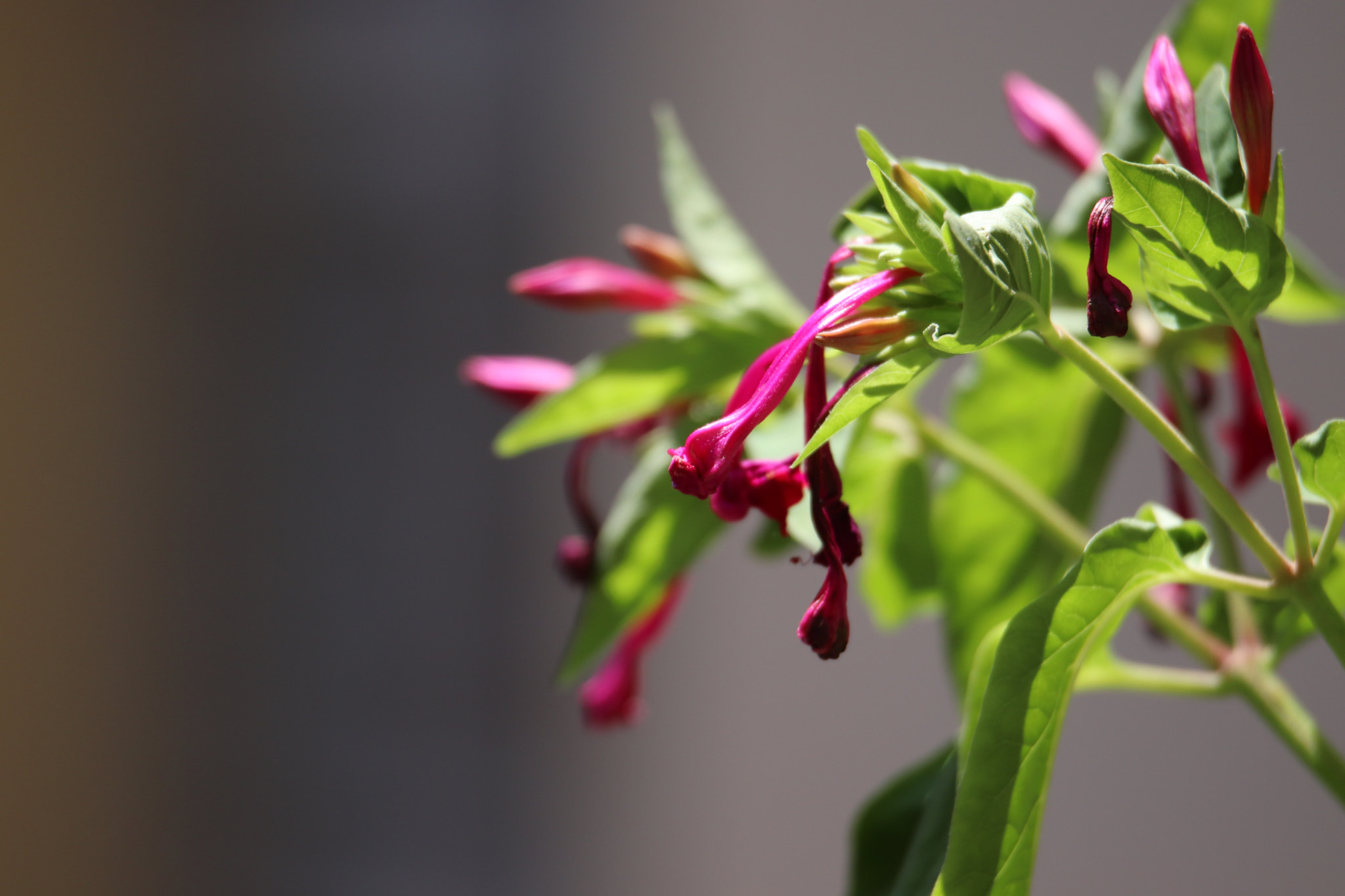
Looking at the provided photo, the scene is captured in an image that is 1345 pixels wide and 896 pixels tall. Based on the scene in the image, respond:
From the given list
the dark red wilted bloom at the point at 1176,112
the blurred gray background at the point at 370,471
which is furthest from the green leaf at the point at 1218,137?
the blurred gray background at the point at 370,471

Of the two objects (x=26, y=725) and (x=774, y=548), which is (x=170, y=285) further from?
(x=774, y=548)

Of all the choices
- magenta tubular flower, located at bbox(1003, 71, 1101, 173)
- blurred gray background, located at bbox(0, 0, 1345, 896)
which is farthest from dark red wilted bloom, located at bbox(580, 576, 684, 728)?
blurred gray background, located at bbox(0, 0, 1345, 896)

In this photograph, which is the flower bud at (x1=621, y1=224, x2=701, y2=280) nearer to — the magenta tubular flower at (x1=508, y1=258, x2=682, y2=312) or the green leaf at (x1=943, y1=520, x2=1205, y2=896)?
the magenta tubular flower at (x1=508, y1=258, x2=682, y2=312)

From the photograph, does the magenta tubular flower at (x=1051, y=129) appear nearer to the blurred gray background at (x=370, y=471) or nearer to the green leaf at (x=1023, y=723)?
the green leaf at (x=1023, y=723)

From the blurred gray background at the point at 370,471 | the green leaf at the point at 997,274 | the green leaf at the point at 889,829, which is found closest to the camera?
the green leaf at the point at 997,274

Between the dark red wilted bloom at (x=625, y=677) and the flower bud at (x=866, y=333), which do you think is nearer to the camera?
the flower bud at (x=866, y=333)
